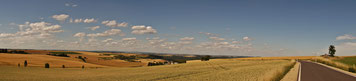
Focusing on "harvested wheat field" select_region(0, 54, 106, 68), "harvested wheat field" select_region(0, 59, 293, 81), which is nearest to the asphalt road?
"harvested wheat field" select_region(0, 59, 293, 81)

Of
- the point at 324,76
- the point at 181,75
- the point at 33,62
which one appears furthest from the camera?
the point at 33,62

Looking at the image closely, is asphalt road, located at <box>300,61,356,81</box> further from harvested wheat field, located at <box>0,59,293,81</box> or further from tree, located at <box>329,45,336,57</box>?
tree, located at <box>329,45,336,57</box>

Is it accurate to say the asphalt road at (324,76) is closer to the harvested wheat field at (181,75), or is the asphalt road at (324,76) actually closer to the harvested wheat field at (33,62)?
the harvested wheat field at (181,75)

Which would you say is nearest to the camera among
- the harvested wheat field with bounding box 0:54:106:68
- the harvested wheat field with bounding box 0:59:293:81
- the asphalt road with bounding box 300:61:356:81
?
the asphalt road with bounding box 300:61:356:81

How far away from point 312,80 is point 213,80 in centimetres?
834

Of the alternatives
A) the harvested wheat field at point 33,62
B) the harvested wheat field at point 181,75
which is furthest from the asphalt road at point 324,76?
the harvested wheat field at point 33,62

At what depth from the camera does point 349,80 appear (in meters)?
18.4

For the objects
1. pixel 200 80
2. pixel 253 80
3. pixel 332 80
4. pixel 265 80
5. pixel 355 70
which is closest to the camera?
pixel 265 80

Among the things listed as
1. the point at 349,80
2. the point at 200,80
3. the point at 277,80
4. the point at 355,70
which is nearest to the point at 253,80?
the point at 277,80

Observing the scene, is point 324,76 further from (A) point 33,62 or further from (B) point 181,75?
(A) point 33,62

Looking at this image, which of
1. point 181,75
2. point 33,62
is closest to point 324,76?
point 181,75

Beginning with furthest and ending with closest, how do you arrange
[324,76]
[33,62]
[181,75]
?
[33,62], [181,75], [324,76]

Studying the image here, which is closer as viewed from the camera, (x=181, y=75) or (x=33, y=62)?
(x=181, y=75)

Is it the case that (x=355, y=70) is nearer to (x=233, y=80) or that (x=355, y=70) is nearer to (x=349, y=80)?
(x=349, y=80)
